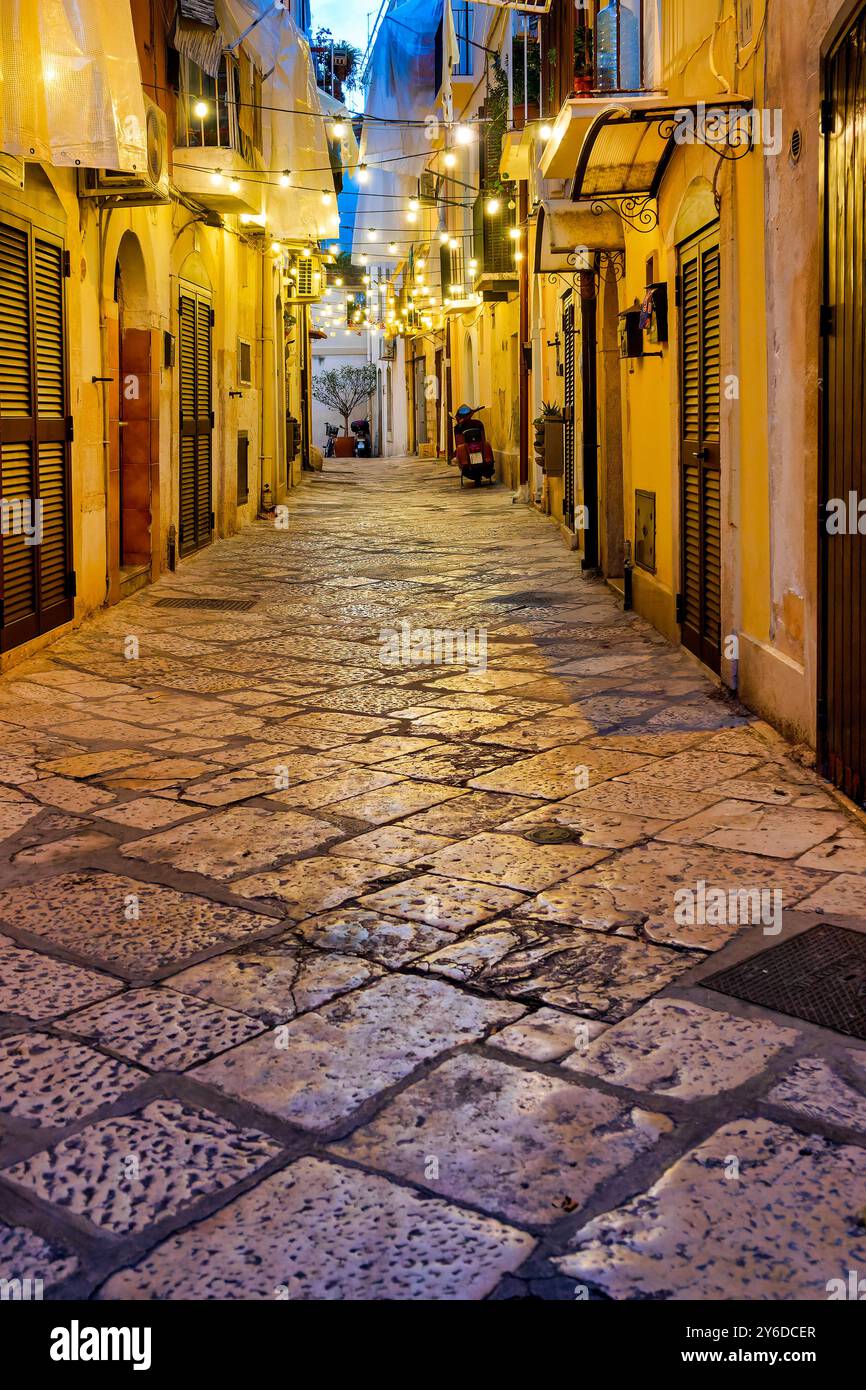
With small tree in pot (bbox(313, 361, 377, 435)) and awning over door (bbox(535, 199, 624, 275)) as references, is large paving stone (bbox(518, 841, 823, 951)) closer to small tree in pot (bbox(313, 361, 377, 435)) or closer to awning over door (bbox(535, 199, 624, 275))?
awning over door (bbox(535, 199, 624, 275))

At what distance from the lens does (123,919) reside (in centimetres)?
377

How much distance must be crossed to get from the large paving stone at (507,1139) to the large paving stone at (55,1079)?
0.56 meters

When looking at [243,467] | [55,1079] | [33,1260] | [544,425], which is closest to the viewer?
[33,1260]

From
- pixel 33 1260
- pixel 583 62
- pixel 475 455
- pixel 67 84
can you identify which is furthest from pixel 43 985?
pixel 475 455

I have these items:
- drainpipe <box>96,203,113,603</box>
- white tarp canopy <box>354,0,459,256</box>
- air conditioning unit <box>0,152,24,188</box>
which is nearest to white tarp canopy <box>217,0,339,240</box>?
drainpipe <box>96,203,113,603</box>

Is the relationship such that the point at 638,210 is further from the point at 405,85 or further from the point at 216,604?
the point at 405,85

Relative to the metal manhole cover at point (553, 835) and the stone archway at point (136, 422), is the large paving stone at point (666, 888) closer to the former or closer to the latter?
the metal manhole cover at point (553, 835)

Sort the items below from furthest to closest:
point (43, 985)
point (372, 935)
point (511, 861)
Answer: point (511, 861)
point (372, 935)
point (43, 985)

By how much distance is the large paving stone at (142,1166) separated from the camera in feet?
7.73

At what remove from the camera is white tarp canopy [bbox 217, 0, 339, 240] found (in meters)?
15.7

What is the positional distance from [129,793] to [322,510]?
14.9 meters

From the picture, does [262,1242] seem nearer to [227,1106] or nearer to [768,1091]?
[227,1106]

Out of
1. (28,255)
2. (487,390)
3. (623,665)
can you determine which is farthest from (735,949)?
(487,390)

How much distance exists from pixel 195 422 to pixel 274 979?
11.0 m
